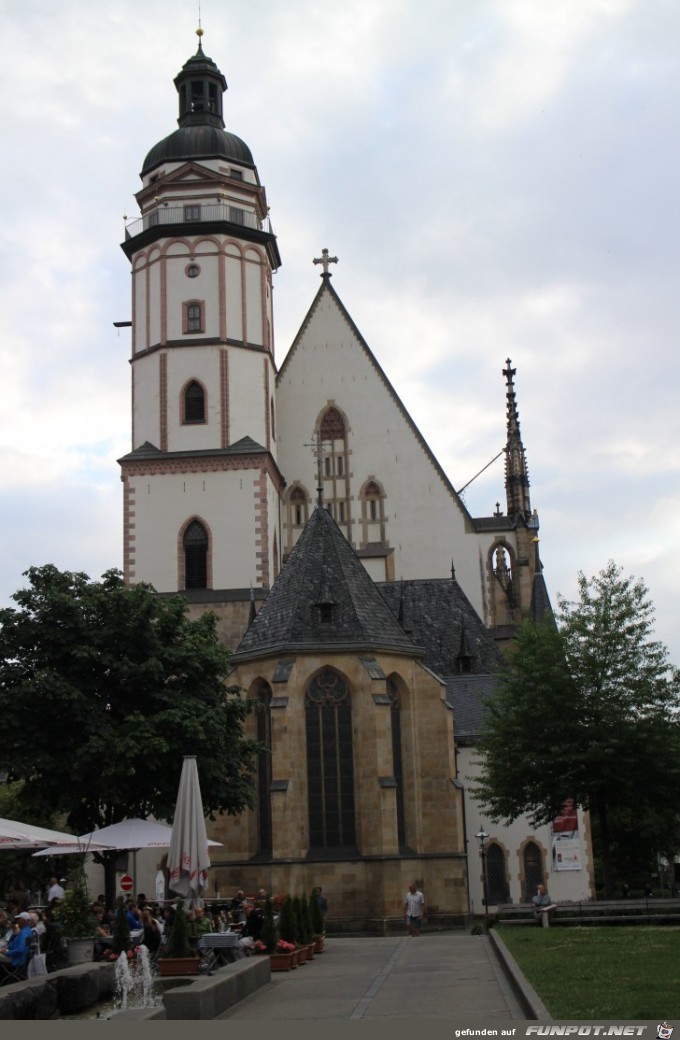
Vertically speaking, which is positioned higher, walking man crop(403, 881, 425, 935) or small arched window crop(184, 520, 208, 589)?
small arched window crop(184, 520, 208, 589)

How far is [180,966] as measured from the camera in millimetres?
19250

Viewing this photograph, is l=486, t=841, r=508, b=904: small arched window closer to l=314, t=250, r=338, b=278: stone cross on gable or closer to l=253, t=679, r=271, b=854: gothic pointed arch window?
l=253, t=679, r=271, b=854: gothic pointed arch window

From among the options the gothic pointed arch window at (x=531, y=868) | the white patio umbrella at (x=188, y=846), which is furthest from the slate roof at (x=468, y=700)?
the white patio umbrella at (x=188, y=846)

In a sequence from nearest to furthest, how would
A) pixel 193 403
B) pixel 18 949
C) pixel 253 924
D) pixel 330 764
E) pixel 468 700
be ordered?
pixel 18 949 → pixel 253 924 → pixel 330 764 → pixel 468 700 → pixel 193 403

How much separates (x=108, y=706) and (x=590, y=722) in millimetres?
12952

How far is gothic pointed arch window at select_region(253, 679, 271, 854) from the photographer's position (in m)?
38.4

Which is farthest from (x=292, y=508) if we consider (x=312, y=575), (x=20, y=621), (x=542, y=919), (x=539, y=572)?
(x=542, y=919)

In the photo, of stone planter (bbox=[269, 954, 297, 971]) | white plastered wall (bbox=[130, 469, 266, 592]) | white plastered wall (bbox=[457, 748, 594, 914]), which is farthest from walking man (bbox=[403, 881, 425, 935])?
white plastered wall (bbox=[130, 469, 266, 592])

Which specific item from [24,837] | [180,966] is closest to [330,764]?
[24,837]

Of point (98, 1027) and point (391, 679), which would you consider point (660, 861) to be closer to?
point (391, 679)

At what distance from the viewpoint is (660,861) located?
76375mm

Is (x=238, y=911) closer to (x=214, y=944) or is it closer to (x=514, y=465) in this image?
(x=214, y=944)

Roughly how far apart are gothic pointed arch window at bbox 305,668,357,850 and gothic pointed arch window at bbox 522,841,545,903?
1018 cm

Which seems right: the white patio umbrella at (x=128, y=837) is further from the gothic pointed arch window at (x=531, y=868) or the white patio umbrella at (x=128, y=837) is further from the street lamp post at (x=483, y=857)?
the gothic pointed arch window at (x=531, y=868)
